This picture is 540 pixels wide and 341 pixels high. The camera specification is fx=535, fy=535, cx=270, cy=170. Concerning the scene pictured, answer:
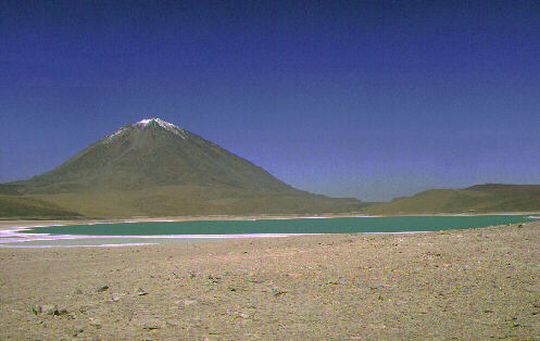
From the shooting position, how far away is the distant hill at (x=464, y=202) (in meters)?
91.6

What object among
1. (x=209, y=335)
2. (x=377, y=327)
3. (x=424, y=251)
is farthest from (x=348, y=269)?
(x=209, y=335)

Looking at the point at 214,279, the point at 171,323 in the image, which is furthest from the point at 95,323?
the point at 214,279

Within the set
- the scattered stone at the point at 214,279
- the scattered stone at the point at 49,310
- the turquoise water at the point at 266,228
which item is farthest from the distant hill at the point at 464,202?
the scattered stone at the point at 49,310

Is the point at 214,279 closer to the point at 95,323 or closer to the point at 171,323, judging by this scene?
the point at 171,323

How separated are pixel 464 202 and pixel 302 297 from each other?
101 m

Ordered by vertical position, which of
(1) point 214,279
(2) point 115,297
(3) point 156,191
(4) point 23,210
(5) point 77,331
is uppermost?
(3) point 156,191

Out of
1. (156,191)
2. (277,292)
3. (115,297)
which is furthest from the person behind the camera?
(156,191)

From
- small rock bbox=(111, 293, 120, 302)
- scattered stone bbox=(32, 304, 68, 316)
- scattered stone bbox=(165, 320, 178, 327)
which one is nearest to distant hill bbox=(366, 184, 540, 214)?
small rock bbox=(111, 293, 120, 302)

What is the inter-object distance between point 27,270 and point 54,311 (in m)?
7.77

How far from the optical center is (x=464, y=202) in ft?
336

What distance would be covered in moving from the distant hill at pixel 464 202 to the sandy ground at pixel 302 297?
3318 inches

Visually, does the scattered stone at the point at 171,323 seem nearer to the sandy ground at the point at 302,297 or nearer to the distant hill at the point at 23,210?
the sandy ground at the point at 302,297

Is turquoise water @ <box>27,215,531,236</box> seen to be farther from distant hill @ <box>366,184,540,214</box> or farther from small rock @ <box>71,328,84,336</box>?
distant hill @ <box>366,184,540,214</box>

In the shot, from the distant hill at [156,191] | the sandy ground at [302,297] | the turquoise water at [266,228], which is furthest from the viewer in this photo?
the distant hill at [156,191]
